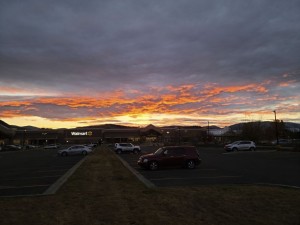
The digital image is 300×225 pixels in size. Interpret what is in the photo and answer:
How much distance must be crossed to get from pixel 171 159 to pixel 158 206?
13.9m

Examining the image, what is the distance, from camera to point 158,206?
32.6 feet

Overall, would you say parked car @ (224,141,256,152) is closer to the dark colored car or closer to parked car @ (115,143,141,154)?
parked car @ (115,143,141,154)

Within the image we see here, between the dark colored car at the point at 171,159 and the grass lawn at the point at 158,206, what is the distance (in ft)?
32.1

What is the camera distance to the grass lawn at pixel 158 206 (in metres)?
8.48

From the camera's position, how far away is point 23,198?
455 inches

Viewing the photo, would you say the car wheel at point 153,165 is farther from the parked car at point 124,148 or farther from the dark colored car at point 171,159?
the parked car at point 124,148

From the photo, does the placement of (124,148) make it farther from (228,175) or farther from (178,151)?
(228,175)

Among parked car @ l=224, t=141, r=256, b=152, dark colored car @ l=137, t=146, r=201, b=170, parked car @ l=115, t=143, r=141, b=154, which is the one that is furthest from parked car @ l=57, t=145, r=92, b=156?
dark colored car @ l=137, t=146, r=201, b=170

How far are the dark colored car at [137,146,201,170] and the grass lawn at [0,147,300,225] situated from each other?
9784mm

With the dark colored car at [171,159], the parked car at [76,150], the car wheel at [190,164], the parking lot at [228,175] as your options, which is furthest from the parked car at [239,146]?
the car wheel at [190,164]

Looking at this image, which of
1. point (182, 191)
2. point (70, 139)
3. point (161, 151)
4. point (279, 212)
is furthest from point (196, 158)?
point (70, 139)

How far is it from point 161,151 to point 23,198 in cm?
1364

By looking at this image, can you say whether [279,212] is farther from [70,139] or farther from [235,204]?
[70,139]

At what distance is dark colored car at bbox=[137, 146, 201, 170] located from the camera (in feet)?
76.3
